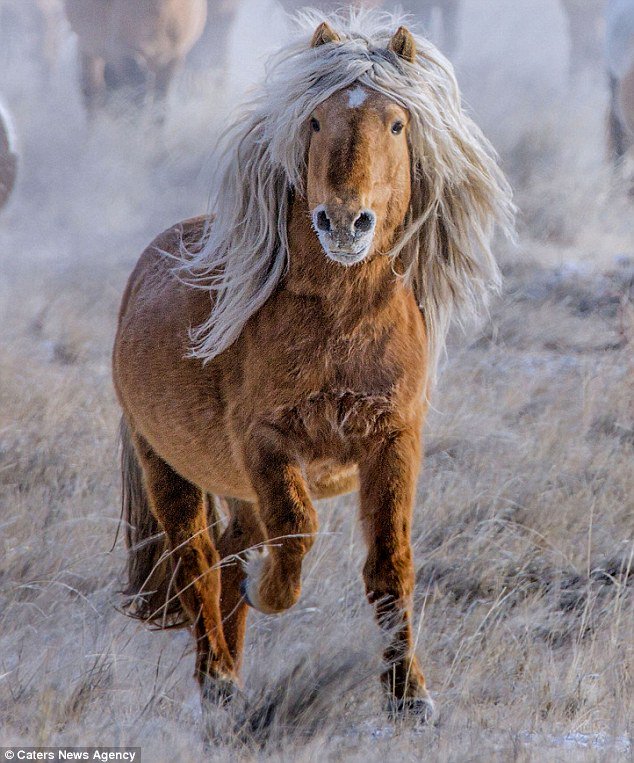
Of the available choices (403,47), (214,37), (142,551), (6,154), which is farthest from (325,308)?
(214,37)

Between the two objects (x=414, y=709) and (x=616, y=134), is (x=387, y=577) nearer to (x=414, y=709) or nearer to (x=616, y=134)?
(x=414, y=709)

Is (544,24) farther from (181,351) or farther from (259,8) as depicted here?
(181,351)

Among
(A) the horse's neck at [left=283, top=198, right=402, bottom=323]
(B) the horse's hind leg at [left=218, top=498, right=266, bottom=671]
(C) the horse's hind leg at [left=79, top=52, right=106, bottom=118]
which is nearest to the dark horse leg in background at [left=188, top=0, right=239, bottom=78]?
(C) the horse's hind leg at [left=79, top=52, right=106, bottom=118]

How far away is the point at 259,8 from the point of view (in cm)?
2091

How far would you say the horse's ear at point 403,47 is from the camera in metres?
2.68

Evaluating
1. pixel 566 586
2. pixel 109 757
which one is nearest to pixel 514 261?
pixel 566 586

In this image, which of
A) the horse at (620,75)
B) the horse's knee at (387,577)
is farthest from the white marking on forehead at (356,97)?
the horse at (620,75)

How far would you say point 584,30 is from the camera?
1984cm

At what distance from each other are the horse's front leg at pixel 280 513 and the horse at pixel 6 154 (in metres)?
7.27

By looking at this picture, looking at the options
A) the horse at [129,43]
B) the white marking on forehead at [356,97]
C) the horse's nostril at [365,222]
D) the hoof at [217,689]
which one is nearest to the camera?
the horse's nostril at [365,222]

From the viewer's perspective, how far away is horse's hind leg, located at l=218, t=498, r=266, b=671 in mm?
3291

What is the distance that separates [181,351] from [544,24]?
76.7 feet

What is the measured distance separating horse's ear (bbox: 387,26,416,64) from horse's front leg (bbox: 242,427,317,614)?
924 millimetres

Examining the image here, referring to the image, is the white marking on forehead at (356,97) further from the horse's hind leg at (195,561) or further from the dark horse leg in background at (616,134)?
the dark horse leg in background at (616,134)
